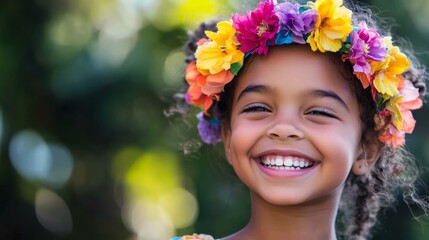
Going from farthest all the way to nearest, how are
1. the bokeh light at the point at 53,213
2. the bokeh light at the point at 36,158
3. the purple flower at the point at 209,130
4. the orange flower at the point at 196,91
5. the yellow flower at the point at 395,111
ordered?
the bokeh light at the point at 53,213, the bokeh light at the point at 36,158, the purple flower at the point at 209,130, the orange flower at the point at 196,91, the yellow flower at the point at 395,111

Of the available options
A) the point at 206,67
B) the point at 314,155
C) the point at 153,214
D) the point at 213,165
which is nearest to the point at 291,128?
the point at 314,155

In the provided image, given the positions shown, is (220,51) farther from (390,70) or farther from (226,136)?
(390,70)

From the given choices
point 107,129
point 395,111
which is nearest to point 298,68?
point 395,111

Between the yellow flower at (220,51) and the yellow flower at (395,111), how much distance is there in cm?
53

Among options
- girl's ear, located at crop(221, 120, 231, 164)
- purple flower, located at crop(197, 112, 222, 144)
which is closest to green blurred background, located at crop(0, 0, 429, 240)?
purple flower, located at crop(197, 112, 222, 144)

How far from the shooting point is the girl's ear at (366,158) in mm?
3627

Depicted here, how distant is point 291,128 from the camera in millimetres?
3342

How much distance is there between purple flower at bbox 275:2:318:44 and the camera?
341 cm

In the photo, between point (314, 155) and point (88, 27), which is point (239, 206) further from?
point (314, 155)

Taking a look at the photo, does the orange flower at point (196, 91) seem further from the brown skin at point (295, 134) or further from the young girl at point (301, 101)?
the brown skin at point (295, 134)

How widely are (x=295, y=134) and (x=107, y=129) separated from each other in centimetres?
228

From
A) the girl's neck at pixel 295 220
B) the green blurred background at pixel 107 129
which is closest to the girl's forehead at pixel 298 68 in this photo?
the girl's neck at pixel 295 220

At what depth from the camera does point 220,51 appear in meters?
3.54

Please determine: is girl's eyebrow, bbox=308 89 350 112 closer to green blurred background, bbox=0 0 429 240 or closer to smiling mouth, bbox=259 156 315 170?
smiling mouth, bbox=259 156 315 170
